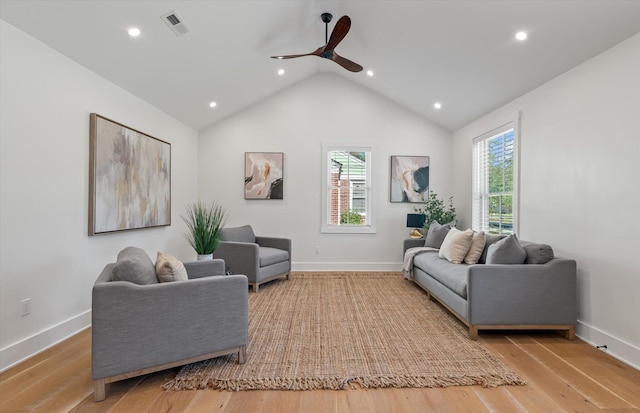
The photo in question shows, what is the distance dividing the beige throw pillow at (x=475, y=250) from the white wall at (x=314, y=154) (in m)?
1.86

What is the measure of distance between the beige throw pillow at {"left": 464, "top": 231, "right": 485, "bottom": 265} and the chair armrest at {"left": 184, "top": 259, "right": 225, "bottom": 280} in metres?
2.76

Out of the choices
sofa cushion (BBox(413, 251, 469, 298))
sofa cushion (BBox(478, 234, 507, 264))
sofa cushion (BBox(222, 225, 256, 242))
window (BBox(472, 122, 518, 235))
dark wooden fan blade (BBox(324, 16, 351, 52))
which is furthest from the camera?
sofa cushion (BBox(222, 225, 256, 242))

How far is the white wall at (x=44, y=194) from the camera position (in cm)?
228

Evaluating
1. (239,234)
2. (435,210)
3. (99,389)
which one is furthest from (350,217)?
(99,389)

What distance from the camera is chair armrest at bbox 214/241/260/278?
168 inches

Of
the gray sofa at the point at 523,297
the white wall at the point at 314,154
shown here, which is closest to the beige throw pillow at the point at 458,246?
the gray sofa at the point at 523,297

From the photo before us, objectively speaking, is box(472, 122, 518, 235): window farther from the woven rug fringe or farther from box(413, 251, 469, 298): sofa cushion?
the woven rug fringe

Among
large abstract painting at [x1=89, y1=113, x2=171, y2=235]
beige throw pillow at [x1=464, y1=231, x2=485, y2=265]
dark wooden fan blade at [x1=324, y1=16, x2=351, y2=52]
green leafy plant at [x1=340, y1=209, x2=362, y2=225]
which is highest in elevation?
dark wooden fan blade at [x1=324, y1=16, x2=351, y2=52]

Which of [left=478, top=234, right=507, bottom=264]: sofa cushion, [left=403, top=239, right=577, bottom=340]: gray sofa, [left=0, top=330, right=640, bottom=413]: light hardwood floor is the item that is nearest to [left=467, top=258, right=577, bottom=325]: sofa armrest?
[left=403, top=239, right=577, bottom=340]: gray sofa

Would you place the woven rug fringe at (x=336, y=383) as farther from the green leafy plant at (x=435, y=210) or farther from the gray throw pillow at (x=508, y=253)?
the green leafy plant at (x=435, y=210)

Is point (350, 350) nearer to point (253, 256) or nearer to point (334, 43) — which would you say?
point (253, 256)

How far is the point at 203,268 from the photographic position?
2908mm

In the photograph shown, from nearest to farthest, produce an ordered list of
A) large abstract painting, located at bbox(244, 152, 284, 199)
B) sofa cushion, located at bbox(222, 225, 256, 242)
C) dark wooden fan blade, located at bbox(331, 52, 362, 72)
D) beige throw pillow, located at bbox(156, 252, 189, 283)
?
beige throw pillow, located at bbox(156, 252, 189, 283) < dark wooden fan blade, located at bbox(331, 52, 362, 72) < sofa cushion, located at bbox(222, 225, 256, 242) < large abstract painting, located at bbox(244, 152, 284, 199)

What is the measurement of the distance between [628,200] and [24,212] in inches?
178
